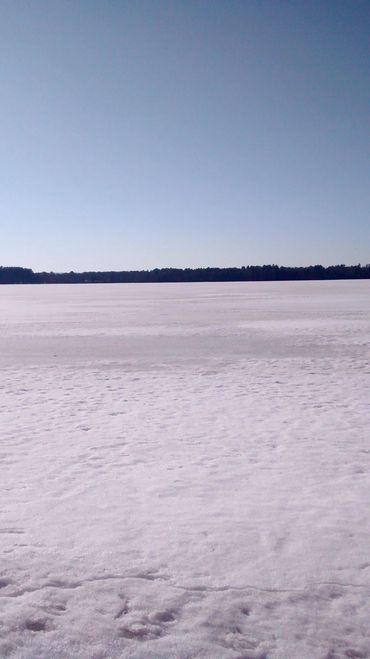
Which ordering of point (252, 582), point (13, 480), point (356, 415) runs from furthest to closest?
point (356, 415) → point (13, 480) → point (252, 582)

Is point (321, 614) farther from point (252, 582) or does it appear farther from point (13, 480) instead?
point (13, 480)

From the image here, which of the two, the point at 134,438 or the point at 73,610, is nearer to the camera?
the point at 73,610

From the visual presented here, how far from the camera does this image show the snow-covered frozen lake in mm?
3547

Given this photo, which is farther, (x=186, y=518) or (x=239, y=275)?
(x=239, y=275)

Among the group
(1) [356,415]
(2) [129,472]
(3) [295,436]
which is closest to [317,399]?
(1) [356,415]

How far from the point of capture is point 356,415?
904 cm

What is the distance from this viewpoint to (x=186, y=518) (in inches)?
204

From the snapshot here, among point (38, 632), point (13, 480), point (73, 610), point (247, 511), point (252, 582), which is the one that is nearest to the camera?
point (38, 632)

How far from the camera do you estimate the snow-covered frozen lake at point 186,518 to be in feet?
11.6

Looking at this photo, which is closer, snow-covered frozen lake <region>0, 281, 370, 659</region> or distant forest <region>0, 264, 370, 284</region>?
snow-covered frozen lake <region>0, 281, 370, 659</region>

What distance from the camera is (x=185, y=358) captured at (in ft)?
51.5

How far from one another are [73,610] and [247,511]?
220cm

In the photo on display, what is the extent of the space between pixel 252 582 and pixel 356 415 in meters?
5.62

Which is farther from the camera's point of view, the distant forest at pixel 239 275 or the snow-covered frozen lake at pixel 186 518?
the distant forest at pixel 239 275
